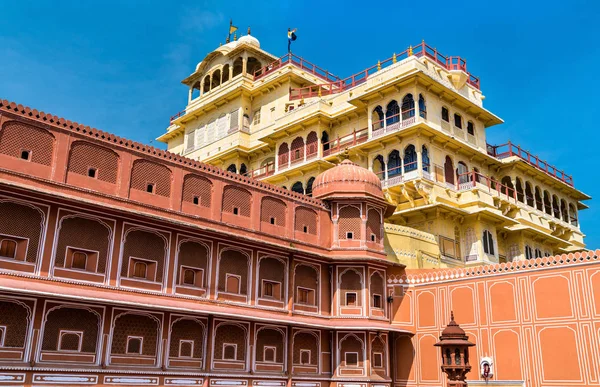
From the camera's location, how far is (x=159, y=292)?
18203 millimetres

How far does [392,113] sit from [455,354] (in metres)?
15.3

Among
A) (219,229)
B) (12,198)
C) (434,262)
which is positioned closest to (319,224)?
(219,229)

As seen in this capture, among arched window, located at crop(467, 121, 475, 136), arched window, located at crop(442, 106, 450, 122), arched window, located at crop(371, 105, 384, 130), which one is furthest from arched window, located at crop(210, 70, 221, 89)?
arched window, located at crop(467, 121, 475, 136)

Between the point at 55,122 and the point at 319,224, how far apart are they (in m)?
10.5

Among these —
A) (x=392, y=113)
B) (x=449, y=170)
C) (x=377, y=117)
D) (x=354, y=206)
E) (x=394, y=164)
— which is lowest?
(x=354, y=206)

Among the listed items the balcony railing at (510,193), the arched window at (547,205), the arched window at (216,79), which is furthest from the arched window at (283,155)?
the arched window at (547,205)

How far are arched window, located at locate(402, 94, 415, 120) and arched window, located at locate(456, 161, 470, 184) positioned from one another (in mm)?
4168

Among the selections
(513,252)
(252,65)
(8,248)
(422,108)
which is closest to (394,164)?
(422,108)

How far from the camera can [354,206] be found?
2370cm

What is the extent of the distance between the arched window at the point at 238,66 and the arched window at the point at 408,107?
46.8ft

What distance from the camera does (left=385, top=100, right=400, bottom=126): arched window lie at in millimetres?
30203

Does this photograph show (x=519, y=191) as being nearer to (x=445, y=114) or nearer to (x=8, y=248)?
(x=445, y=114)

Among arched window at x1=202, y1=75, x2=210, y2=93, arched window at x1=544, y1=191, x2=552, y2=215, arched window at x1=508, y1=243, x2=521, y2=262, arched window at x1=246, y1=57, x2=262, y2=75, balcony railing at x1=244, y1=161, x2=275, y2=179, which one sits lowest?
arched window at x1=508, y1=243, x2=521, y2=262

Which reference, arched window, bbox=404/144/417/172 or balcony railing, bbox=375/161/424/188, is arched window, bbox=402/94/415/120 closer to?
arched window, bbox=404/144/417/172
